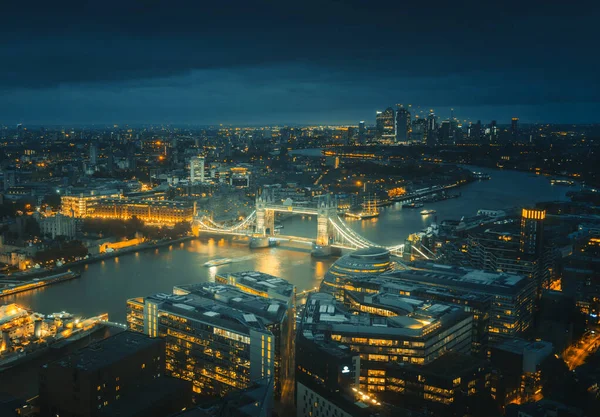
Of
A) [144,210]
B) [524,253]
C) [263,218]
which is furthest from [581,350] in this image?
[144,210]

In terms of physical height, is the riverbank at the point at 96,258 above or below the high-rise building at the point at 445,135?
below

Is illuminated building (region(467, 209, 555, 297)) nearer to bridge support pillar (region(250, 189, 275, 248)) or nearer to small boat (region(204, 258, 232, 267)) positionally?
small boat (region(204, 258, 232, 267))

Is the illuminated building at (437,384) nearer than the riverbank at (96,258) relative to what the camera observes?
Yes

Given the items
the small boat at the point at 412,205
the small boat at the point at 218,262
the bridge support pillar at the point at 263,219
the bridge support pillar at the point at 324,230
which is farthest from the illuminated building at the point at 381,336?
the small boat at the point at 412,205

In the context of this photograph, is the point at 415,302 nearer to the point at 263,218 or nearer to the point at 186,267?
the point at 186,267

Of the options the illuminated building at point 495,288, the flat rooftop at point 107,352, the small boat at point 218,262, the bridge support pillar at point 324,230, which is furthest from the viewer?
the bridge support pillar at point 324,230

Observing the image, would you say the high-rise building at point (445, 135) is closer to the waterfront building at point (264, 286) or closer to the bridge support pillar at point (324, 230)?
the bridge support pillar at point (324, 230)

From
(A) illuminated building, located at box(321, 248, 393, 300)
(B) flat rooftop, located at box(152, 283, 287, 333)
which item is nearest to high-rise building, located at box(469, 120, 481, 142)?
(A) illuminated building, located at box(321, 248, 393, 300)

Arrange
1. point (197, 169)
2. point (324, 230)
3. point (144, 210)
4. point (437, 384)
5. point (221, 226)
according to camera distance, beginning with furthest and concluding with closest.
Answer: point (197, 169) → point (144, 210) → point (221, 226) → point (324, 230) → point (437, 384)
